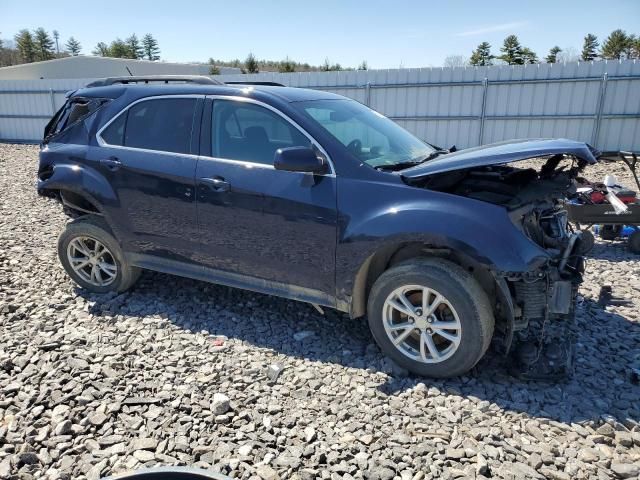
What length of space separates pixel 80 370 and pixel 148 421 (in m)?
0.83

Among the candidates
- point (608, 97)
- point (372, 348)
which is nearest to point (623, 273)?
point (372, 348)

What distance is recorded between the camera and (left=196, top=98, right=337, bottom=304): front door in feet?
11.0

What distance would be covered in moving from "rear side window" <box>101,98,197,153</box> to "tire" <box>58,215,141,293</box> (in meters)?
0.83

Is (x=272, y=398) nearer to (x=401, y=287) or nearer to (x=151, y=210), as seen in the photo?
(x=401, y=287)

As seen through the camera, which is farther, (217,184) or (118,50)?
(118,50)

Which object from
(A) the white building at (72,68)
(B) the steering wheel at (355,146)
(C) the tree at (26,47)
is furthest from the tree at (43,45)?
(B) the steering wheel at (355,146)

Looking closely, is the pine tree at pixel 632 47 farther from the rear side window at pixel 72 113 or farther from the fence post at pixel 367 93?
the rear side window at pixel 72 113

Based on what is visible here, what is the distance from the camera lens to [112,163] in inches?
162

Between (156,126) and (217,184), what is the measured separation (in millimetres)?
931

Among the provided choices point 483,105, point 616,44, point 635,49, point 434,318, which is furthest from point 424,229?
point 616,44

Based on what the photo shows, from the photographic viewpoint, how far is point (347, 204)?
324 cm

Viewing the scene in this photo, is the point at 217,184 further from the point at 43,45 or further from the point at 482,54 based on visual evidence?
the point at 43,45

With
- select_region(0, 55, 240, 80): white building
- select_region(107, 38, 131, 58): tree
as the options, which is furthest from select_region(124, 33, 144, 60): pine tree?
select_region(0, 55, 240, 80): white building

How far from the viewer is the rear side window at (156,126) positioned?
3920 millimetres
